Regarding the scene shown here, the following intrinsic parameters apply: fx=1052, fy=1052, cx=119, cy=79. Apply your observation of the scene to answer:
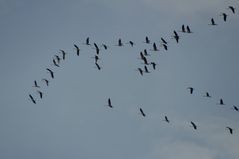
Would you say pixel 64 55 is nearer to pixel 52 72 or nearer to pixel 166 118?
pixel 52 72

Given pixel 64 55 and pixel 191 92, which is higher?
pixel 64 55

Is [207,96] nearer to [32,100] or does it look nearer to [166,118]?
[166,118]

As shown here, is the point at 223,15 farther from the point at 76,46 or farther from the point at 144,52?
the point at 76,46

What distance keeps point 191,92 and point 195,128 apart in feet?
14.3

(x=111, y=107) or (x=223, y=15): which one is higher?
(x=223, y=15)

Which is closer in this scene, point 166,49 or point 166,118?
point 166,49

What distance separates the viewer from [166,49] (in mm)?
118250

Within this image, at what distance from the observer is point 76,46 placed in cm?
12275

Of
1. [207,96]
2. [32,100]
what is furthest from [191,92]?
[32,100]

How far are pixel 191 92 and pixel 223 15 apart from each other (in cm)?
1011

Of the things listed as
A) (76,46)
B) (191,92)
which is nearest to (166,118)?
(191,92)

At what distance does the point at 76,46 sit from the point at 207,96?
1675 centimetres

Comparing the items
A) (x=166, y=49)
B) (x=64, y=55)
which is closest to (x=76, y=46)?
(x=64, y=55)

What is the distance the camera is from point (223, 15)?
121 meters
